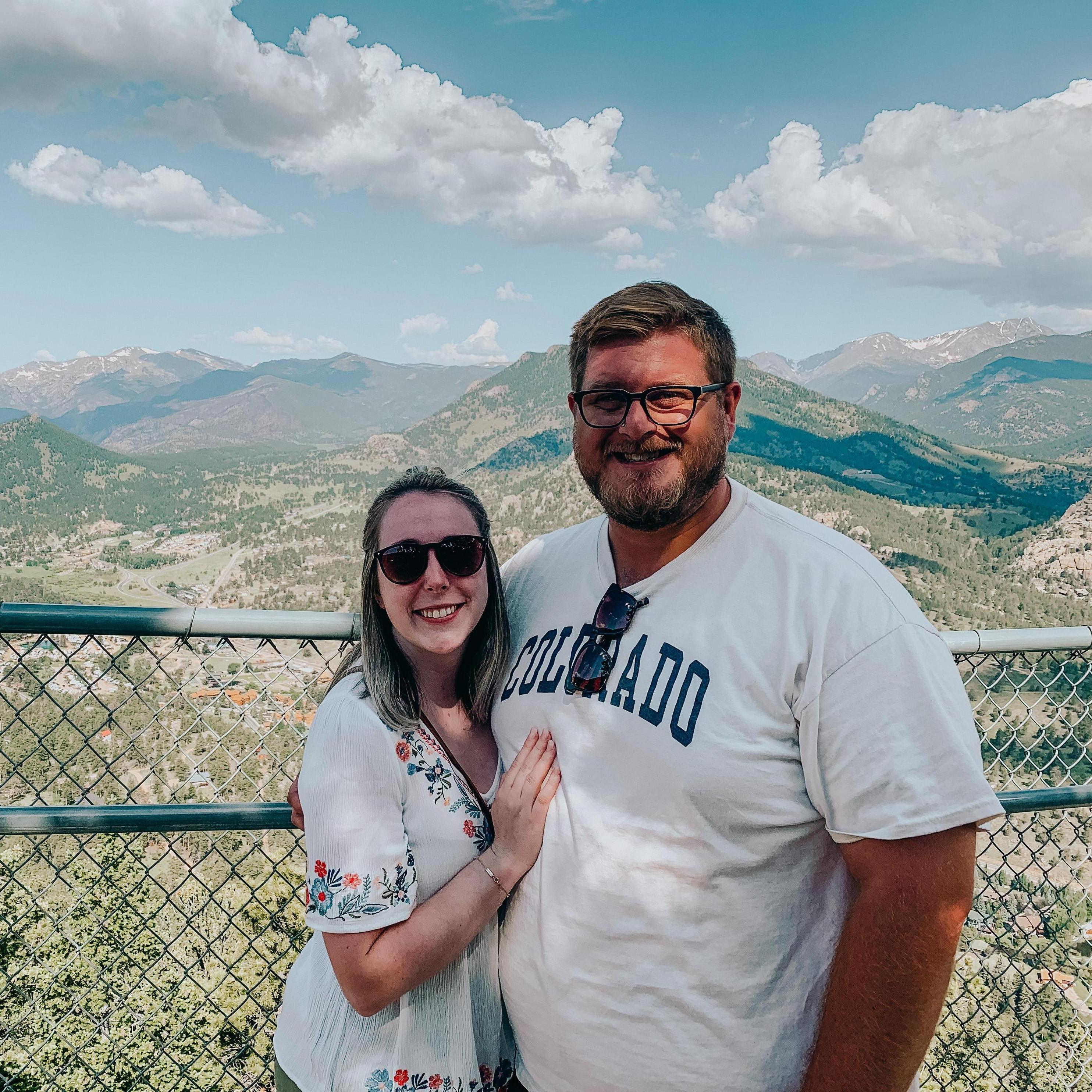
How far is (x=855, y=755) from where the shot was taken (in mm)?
1438

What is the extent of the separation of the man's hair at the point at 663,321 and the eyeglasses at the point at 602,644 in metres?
0.58

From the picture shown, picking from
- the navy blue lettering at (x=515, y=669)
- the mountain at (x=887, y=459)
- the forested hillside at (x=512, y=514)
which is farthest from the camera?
the mountain at (x=887, y=459)

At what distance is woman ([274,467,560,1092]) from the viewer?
1642 mm

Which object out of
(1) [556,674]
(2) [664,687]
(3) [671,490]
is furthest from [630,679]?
(3) [671,490]

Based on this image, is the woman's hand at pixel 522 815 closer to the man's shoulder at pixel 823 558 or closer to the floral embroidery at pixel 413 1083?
the floral embroidery at pixel 413 1083

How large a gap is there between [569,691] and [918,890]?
79cm

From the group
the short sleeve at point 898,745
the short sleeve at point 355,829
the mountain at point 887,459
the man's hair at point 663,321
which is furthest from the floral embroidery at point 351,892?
the mountain at point 887,459

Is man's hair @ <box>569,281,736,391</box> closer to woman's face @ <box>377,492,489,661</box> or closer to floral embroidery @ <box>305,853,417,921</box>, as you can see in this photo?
woman's face @ <box>377,492,489,661</box>

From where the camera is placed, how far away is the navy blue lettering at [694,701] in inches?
63.1

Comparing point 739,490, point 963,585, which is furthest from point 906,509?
point 739,490

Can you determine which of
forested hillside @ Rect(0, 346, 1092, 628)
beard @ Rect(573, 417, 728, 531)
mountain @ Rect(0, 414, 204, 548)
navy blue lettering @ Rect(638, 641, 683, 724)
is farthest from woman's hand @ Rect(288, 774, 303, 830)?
mountain @ Rect(0, 414, 204, 548)

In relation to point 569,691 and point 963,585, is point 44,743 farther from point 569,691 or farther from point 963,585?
point 963,585

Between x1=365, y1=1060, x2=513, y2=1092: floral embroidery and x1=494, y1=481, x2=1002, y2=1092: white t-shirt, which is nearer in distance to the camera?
x1=494, y1=481, x2=1002, y2=1092: white t-shirt

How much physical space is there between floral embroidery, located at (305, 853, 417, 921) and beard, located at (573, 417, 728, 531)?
0.93 meters
